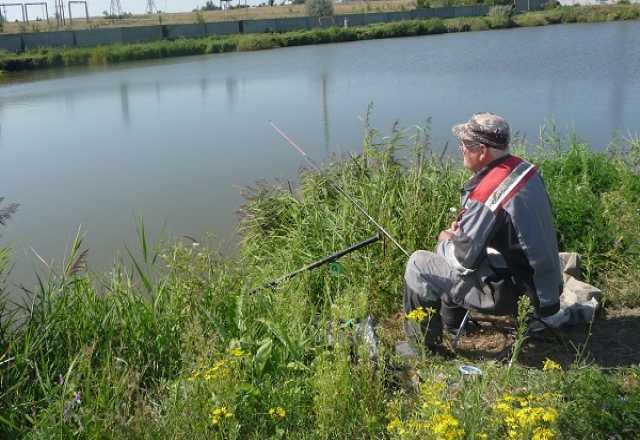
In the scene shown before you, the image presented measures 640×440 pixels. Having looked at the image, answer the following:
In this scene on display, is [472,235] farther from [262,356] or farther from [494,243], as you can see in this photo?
[262,356]

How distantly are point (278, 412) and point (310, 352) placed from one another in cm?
73

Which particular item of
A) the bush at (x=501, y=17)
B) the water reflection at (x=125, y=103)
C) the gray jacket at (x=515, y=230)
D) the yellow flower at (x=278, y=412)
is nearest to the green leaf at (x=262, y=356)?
the yellow flower at (x=278, y=412)

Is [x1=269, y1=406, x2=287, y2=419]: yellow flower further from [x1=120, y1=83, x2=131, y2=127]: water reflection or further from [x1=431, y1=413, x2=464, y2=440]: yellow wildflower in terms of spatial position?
[x1=120, y1=83, x2=131, y2=127]: water reflection

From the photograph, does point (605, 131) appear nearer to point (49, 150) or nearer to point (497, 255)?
point (497, 255)

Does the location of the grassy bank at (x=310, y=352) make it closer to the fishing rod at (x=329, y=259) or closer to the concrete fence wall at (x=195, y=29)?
the fishing rod at (x=329, y=259)

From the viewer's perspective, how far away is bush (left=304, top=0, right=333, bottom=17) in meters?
38.2

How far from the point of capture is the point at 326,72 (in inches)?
647

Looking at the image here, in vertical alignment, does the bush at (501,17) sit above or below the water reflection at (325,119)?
above

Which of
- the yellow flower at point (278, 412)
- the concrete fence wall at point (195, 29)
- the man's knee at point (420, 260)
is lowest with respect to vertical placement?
the yellow flower at point (278, 412)

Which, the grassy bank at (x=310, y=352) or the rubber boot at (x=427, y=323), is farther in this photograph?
the rubber boot at (x=427, y=323)

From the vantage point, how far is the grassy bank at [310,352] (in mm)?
2303

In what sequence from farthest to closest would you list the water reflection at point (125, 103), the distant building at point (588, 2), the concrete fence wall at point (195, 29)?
the distant building at point (588, 2) → the concrete fence wall at point (195, 29) → the water reflection at point (125, 103)

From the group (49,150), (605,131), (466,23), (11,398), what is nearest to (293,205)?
(11,398)

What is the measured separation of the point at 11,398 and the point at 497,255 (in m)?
1.92
